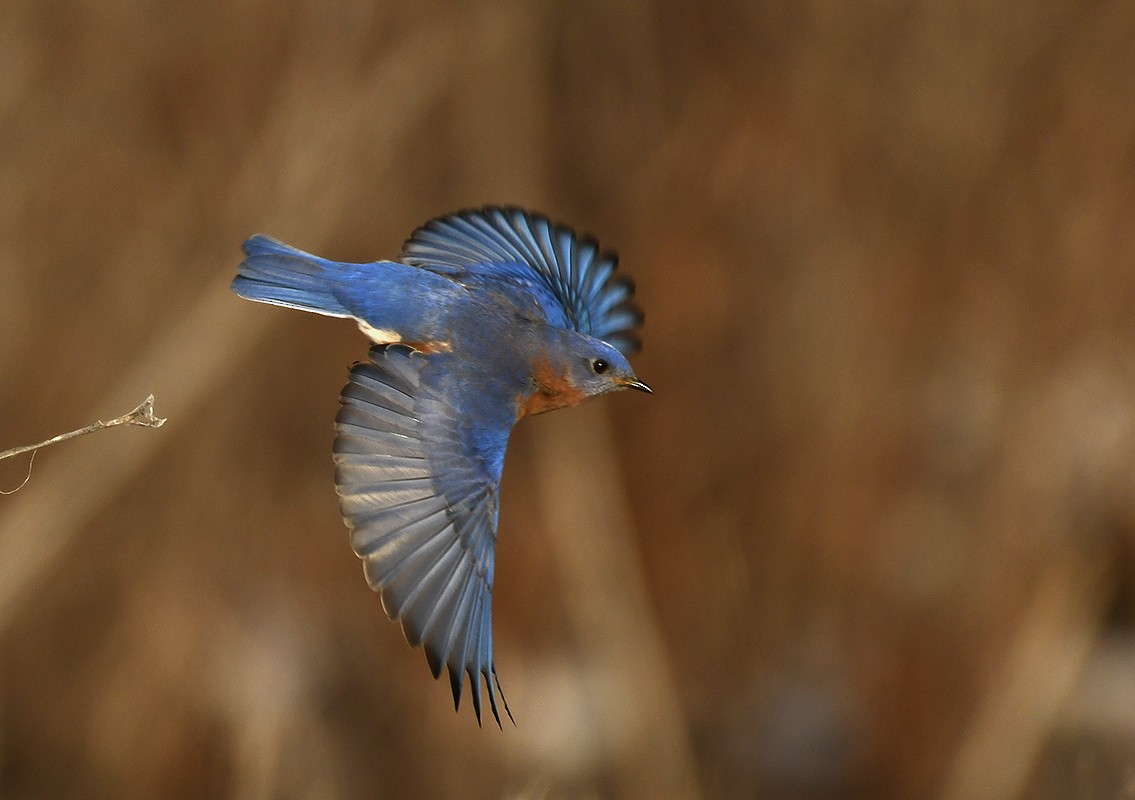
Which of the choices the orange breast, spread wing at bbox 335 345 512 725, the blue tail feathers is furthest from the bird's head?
the blue tail feathers

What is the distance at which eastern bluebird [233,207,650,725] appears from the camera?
294 cm

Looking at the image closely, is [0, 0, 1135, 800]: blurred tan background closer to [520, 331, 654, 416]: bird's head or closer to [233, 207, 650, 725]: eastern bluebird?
[233, 207, 650, 725]: eastern bluebird

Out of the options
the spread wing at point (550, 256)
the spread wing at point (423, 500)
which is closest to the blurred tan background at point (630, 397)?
the spread wing at point (550, 256)

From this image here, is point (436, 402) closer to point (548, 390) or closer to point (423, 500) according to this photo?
point (423, 500)

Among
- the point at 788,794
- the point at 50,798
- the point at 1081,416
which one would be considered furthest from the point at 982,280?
the point at 50,798

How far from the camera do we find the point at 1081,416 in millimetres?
6453

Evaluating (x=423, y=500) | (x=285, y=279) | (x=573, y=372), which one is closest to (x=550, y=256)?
(x=573, y=372)

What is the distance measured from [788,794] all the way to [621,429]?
70.3 inches

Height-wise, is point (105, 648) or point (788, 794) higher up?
point (105, 648)

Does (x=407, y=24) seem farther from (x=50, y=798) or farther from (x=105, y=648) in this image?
(x=50, y=798)

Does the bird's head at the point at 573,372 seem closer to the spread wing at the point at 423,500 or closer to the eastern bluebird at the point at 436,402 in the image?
the eastern bluebird at the point at 436,402

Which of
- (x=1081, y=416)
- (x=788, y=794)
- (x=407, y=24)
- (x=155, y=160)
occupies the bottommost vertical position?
(x=788, y=794)

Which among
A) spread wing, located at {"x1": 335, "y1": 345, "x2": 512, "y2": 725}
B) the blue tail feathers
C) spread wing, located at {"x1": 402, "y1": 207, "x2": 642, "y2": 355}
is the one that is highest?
spread wing, located at {"x1": 402, "y1": 207, "x2": 642, "y2": 355}

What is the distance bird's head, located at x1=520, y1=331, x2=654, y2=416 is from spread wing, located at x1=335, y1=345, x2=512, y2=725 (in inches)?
7.6
